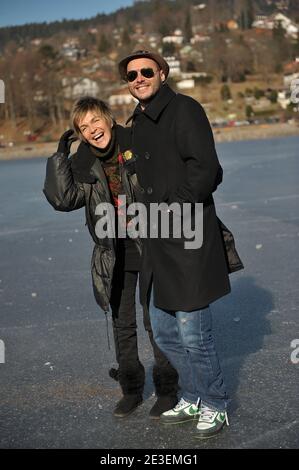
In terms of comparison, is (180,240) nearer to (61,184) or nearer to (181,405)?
(61,184)

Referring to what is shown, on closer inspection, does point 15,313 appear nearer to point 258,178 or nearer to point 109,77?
point 258,178

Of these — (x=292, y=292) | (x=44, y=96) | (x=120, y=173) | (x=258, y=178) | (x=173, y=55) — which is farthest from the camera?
(x=173, y=55)

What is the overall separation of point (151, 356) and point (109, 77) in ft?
354

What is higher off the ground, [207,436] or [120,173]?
[120,173]

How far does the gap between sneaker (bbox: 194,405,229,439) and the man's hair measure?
1.47 m

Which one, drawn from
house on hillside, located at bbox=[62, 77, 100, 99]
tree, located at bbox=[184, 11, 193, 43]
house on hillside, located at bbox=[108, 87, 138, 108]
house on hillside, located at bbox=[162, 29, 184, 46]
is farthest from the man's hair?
tree, located at bbox=[184, 11, 193, 43]

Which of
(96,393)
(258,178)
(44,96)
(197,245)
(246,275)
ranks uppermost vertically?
(197,245)

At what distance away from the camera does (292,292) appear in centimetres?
537

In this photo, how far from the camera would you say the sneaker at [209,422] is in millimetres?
3000

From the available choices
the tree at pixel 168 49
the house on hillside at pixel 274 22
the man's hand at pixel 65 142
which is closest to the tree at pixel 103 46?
the tree at pixel 168 49

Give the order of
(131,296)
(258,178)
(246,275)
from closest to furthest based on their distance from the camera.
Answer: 1. (131,296)
2. (246,275)
3. (258,178)

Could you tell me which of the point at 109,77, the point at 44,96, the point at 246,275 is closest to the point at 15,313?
the point at 246,275

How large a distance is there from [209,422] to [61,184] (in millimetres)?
1345

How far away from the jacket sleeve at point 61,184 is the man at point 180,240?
34 centimetres
